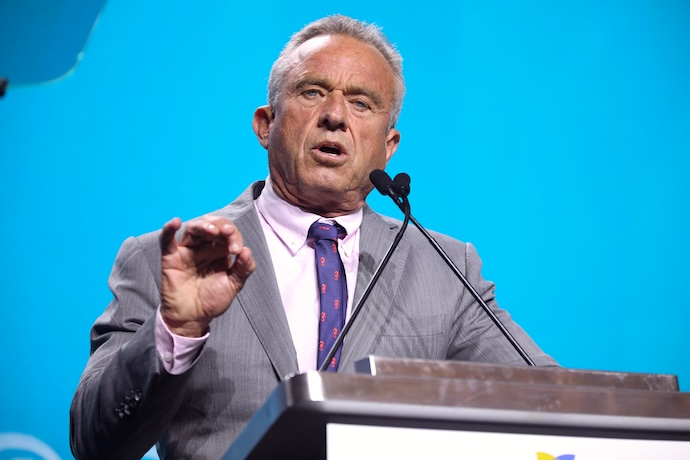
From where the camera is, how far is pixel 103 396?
141 cm

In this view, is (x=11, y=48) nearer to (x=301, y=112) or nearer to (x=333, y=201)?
(x=301, y=112)

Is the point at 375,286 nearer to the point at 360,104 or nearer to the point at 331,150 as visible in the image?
the point at 331,150

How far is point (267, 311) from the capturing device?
1721mm

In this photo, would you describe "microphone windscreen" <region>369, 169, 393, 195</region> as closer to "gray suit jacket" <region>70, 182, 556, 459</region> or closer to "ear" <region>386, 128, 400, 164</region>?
"gray suit jacket" <region>70, 182, 556, 459</region>

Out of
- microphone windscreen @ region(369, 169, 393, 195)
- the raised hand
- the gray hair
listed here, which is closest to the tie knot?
microphone windscreen @ region(369, 169, 393, 195)

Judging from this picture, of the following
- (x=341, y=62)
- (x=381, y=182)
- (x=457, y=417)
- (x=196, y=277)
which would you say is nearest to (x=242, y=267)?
(x=196, y=277)

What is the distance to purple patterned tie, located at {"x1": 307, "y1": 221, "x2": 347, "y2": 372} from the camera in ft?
5.74

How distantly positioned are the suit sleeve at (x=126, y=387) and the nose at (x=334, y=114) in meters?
0.54

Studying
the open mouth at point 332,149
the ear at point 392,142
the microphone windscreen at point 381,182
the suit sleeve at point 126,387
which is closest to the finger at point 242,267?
the suit sleeve at point 126,387

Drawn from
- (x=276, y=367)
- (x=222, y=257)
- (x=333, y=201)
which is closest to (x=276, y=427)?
(x=222, y=257)

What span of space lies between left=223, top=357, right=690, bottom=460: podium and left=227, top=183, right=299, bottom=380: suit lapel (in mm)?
592

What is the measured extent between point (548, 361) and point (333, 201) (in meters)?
0.63

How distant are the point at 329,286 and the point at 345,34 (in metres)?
0.68

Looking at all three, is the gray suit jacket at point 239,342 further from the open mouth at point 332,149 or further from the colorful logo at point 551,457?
the colorful logo at point 551,457
